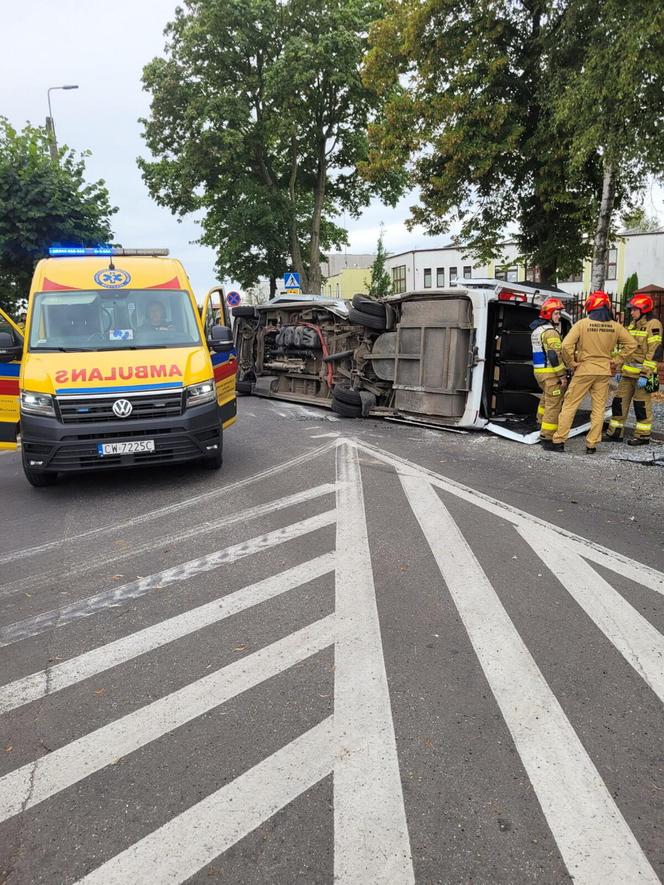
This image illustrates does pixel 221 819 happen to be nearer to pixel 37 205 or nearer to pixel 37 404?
pixel 37 404

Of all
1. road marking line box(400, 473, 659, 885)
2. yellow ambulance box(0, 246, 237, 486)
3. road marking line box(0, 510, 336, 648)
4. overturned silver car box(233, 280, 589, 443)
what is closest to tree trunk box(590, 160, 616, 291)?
overturned silver car box(233, 280, 589, 443)

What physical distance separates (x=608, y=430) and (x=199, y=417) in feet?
19.7

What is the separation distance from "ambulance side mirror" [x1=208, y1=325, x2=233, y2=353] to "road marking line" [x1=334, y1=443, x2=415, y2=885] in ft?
13.1

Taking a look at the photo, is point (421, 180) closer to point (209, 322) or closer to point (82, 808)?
point (209, 322)

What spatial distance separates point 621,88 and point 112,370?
7.87m

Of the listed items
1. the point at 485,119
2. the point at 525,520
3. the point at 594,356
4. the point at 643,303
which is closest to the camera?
the point at 525,520

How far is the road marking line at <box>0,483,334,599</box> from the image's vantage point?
14.9ft

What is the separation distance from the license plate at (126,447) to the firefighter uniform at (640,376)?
6.10m

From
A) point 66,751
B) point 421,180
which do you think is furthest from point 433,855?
point 421,180

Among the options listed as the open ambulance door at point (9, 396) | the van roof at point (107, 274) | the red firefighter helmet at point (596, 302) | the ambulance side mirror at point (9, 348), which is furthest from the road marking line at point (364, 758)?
the red firefighter helmet at point (596, 302)

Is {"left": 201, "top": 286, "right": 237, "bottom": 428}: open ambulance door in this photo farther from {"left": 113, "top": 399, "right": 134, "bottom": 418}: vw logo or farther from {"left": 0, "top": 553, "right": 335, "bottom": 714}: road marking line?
{"left": 0, "top": 553, "right": 335, "bottom": 714}: road marking line

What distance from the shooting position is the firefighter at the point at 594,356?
8.69 m

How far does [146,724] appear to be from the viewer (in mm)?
2875

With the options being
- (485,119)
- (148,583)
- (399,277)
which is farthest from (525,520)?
(399,277)
